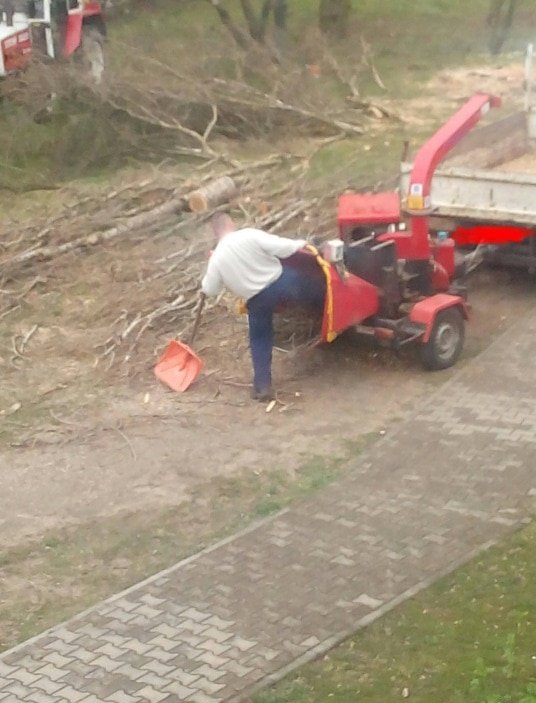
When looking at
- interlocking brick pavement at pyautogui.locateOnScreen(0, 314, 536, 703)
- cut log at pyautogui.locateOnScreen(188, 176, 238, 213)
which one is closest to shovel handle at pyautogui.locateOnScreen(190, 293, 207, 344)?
interlocking brick pavement at pyautogui.locateOnScreen(0, 314, 536, 703)

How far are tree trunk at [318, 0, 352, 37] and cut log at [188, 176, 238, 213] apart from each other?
418 inches

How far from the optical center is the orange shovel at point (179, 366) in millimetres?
8227

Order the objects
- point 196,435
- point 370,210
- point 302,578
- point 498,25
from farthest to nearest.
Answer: point 498,25 → point 370,210 → point 196,435 → point 302,578

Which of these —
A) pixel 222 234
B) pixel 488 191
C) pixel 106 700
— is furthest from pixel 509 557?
pixel 488 191

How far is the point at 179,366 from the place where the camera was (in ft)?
27.3

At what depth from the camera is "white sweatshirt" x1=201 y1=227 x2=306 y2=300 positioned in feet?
24.9

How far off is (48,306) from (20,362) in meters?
1.18

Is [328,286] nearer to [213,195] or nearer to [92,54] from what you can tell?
[213,195]

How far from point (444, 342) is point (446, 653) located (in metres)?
3.62

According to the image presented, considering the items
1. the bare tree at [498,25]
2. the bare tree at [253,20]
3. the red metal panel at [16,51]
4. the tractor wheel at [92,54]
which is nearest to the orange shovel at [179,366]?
the tractor wheel at [92,54]

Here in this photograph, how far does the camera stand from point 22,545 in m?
6.26

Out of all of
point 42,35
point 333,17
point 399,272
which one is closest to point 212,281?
point 399,272

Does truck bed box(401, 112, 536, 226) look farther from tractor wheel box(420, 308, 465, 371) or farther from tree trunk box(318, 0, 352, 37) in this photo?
tree trunk box(318, 0, 352, 37)

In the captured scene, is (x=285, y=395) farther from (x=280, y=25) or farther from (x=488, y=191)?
(x=280, y=25)
